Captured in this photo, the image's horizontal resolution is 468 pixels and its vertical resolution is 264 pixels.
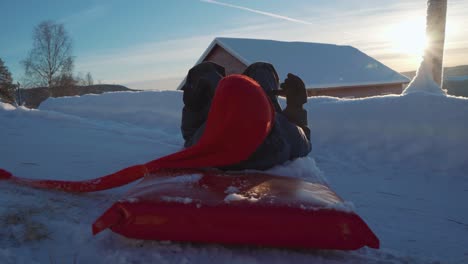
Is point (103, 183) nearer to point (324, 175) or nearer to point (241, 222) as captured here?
point (241, 222)

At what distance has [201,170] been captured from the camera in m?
1.83

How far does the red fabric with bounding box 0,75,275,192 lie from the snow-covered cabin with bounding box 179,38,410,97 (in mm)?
11421

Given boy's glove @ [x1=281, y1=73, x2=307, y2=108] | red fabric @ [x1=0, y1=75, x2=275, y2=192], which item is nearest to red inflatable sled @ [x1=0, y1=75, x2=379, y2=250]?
red fabric @ [x1=0, y1=75, x2=275, y2=192]

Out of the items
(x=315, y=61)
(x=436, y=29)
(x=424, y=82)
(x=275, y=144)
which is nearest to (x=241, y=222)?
(x=275, y=144)

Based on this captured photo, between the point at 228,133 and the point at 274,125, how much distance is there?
35cm

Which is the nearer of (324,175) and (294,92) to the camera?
(294,92)

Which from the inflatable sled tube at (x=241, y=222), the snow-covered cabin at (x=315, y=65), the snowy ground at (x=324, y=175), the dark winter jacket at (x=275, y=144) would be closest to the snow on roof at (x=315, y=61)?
the snow-covered cabin at (x=315, y=65)

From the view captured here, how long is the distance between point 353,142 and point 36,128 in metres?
3.25

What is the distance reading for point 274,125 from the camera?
1.98 m

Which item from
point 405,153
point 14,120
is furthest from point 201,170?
point 14,120

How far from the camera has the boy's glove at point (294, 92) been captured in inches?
98.5

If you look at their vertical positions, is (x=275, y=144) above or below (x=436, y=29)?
below

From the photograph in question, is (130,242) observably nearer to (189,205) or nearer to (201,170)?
(189,205)

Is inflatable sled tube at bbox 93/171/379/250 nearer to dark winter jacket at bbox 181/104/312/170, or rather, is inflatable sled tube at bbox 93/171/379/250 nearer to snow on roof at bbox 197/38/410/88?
dark winter jacket at bbox 181/104/312/170
